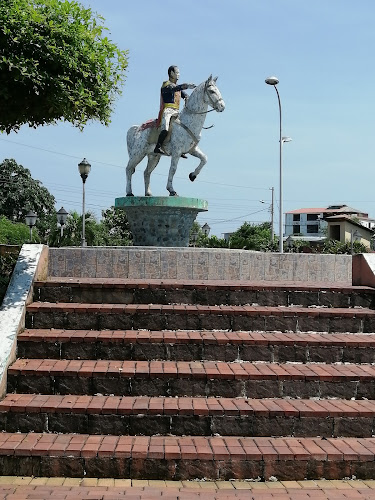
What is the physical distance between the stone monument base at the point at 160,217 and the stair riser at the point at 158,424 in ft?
21.4

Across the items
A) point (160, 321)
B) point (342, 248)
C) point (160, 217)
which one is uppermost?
point (342, 248)

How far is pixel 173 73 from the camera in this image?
11547 mm

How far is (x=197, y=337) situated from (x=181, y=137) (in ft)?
21.1

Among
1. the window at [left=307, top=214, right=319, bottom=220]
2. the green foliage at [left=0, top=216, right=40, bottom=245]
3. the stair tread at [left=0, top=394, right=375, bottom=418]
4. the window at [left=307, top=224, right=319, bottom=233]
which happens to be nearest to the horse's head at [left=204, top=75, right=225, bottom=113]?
the stair tread at [left=0, top=394, right=375, bottom=418]

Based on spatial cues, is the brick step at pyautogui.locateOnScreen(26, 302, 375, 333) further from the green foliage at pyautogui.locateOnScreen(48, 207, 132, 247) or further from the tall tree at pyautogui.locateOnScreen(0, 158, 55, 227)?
the tall tree at pyautogui.locateOnScreen(0, 158, 55, 227)

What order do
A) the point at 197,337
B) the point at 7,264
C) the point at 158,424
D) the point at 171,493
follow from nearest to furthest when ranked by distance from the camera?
1. the point at 171,493
2. the point at 158,424
3. the point at 197,337
4. the point at 7,264

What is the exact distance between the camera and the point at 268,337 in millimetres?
6184

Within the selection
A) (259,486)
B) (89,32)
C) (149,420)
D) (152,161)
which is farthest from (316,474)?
(152,161)

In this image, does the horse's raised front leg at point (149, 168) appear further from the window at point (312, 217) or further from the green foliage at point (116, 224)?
the window at point (312, 217)

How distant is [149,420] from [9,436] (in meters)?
1.25

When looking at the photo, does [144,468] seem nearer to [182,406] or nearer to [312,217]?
[182,406]

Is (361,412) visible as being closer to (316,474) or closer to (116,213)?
(316,474)

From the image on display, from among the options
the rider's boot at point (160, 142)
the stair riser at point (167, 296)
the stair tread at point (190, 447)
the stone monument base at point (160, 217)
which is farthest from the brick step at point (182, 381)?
the rider's boot at point (160, 142)

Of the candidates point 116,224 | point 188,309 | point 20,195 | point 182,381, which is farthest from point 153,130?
point 20,195
